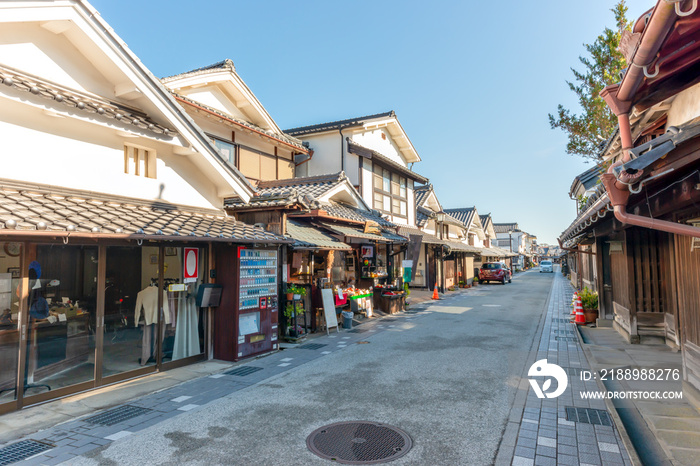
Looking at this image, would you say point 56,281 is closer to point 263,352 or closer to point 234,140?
point 263,352

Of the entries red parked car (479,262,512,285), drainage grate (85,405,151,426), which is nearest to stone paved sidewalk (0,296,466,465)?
drainage grate (85,405,151,426)

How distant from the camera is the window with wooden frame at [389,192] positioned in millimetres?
22109

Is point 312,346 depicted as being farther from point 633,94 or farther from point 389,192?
point 389,192

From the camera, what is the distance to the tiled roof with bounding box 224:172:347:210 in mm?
10602

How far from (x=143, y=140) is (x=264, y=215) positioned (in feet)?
11.7

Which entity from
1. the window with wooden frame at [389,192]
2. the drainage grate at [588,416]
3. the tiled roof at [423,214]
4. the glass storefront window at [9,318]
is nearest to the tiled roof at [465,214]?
the tiled roof at [423,214]

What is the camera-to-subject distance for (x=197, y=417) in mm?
6086

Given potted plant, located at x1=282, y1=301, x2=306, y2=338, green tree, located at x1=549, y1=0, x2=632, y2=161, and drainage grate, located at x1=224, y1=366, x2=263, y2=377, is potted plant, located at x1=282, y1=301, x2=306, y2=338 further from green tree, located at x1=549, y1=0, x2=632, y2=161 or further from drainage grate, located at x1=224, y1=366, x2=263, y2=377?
green tree, located at x1=549, y1=0, x2=632, y2=161

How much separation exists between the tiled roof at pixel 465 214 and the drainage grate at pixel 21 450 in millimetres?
38382

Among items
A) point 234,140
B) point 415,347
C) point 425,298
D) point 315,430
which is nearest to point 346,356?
point 415,347

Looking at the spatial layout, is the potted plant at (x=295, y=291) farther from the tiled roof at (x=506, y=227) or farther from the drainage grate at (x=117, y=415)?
the tiled roof at (x=506, y=227)

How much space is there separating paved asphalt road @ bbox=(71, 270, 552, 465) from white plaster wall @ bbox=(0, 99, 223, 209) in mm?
4832

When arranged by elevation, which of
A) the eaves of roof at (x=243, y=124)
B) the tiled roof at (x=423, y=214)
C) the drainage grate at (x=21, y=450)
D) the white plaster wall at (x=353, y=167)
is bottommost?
the drainage grate at (x=21, y=450)

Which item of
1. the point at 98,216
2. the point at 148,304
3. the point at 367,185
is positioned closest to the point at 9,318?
the point at 98,216
